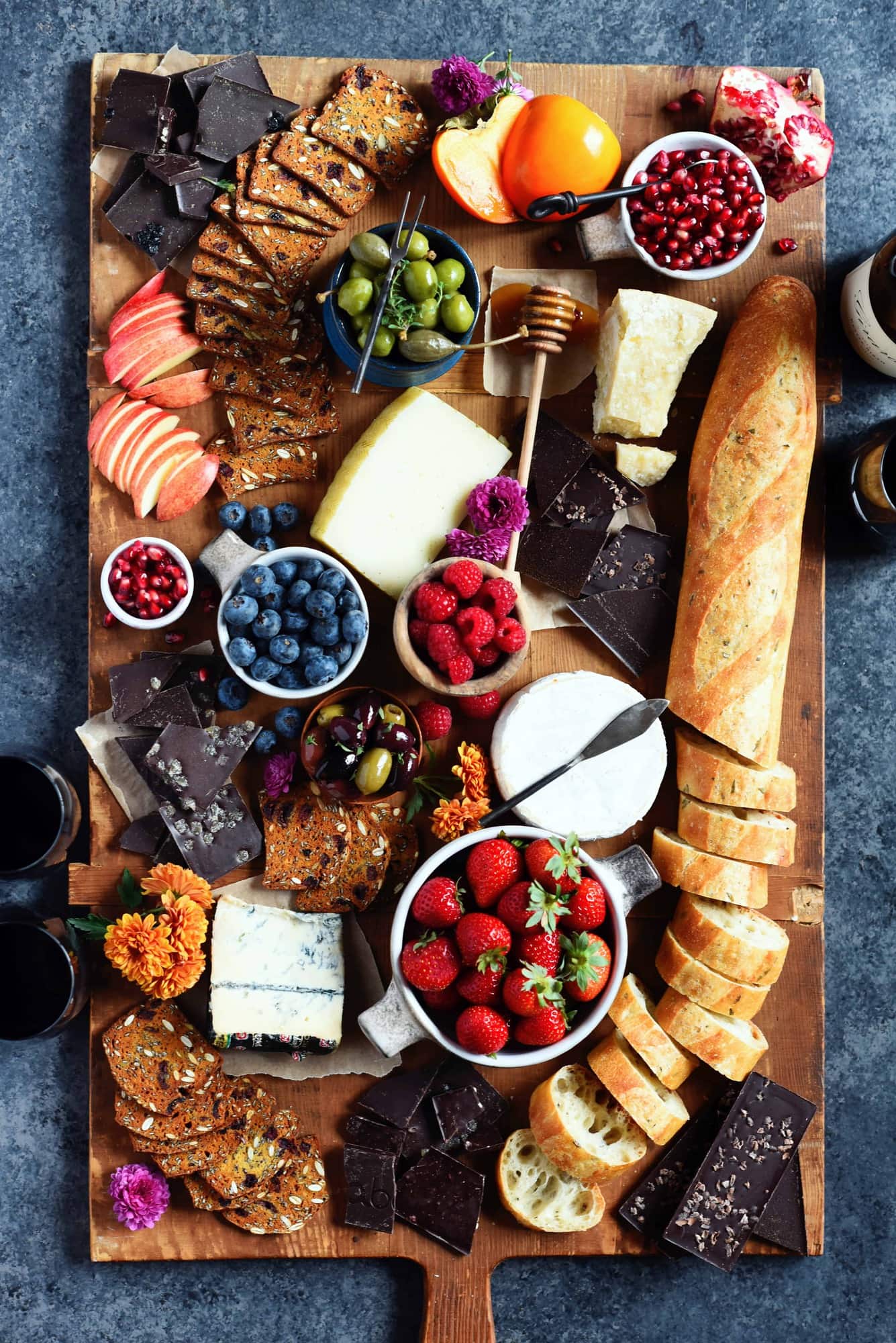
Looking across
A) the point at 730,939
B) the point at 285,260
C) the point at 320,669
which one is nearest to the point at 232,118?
the point at 285,260

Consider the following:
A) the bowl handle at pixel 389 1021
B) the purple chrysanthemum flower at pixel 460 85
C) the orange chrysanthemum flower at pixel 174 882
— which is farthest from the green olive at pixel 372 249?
the bowl handle at pixel 389 1021

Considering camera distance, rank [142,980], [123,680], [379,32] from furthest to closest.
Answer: [379,32], [123,680], [142,980]

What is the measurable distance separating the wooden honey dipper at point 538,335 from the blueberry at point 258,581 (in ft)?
1.65

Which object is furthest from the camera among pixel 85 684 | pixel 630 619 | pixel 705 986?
pixel 85 684

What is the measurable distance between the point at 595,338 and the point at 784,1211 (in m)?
1.99

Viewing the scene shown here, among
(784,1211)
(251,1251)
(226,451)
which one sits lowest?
(251,1251)

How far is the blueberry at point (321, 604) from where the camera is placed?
2.09 m

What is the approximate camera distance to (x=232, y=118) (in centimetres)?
222

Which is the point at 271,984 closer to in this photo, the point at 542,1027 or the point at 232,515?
the point at 542,1027

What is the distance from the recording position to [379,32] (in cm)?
241

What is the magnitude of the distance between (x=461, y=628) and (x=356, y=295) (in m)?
0.70

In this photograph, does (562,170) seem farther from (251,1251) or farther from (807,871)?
(251,1251)

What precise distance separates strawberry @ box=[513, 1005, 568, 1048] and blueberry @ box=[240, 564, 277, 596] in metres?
0.97

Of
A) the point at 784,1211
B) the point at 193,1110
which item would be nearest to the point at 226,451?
the point at 193,1110
